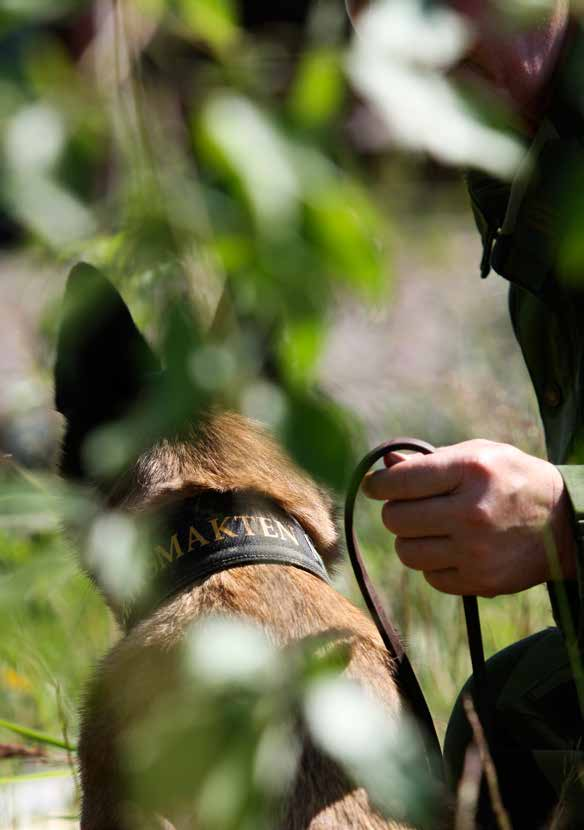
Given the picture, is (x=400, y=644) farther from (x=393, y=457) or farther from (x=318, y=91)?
(x=318, y=91)

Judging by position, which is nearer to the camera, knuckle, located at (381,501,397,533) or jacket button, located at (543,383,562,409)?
knuckle, located at (381,501,397,533)

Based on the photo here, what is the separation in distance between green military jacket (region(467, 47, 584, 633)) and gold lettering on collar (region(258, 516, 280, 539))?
508 millimetres

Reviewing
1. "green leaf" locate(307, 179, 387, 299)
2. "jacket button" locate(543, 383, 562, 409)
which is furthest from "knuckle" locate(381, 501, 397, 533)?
"green leaf" locate(307, 179, 387, 299)

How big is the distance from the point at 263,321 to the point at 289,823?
1.00m

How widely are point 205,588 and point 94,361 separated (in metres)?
0.42

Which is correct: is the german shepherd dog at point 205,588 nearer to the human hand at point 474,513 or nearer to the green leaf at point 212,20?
the human hand at point 474,513

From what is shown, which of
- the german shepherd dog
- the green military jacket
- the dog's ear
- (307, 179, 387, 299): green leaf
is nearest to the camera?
(307, 179, 387, 299): green leaf

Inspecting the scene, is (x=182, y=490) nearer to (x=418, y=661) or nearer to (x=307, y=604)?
(x=307, y=604)

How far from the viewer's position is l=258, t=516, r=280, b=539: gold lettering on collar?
1.65 meters

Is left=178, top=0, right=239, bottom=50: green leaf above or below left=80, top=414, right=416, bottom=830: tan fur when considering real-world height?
above

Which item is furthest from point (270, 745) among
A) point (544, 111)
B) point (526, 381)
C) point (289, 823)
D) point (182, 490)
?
point (526, 381)

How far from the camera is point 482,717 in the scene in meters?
1.84

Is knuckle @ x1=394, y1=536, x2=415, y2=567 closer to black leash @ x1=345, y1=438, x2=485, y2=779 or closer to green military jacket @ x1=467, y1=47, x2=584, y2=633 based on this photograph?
black leash @ x1=345, y1=438, x2=485, y2=779

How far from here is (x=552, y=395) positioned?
2434 mm
